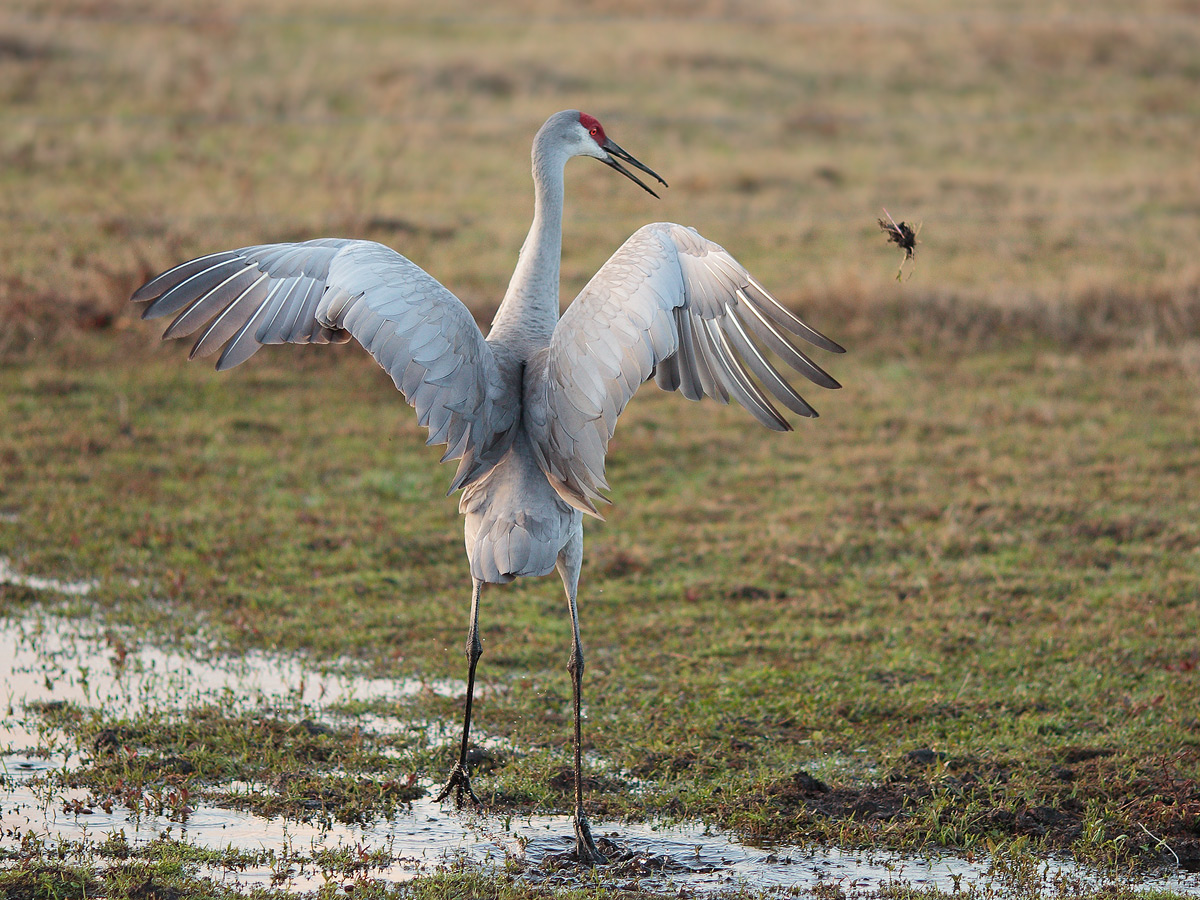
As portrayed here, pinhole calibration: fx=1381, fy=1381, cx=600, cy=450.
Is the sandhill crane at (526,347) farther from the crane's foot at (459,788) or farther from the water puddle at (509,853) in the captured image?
the water puddle at (509,853)

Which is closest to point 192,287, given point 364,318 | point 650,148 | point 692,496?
point 364,318

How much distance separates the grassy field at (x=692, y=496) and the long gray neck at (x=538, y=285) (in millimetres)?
1501

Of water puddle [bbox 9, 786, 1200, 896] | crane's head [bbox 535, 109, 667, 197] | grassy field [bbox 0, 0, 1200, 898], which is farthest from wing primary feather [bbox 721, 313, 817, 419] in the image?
water puddle [bbox 9, 786, 1200, 896]

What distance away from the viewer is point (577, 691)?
5.02 m

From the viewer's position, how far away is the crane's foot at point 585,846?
4512 millimetres

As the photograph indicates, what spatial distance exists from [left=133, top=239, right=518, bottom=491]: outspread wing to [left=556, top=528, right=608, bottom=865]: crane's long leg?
0.48m

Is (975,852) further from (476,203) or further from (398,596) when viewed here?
(476,203)

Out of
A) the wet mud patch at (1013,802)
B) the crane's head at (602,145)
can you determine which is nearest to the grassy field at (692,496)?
the wet mud patch at (1013,802)

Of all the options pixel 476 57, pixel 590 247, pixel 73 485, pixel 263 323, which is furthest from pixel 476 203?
pixel 263 323

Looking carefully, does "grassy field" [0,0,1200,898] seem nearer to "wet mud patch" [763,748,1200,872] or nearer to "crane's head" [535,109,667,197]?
"wet mud patch" [763,748,1200,872]

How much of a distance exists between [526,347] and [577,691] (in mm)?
1322

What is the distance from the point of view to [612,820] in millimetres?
4891

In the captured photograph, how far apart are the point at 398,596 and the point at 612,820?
2294mm

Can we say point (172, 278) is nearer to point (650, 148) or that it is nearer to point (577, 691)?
point (577, 691)
